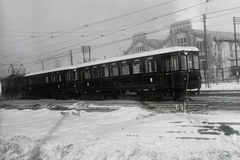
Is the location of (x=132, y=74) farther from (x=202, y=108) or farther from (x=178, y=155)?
(x=178, y=155)

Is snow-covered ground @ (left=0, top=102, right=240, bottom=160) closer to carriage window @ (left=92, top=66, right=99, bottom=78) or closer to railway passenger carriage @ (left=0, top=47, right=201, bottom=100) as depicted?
railway passenger carriage @ (left=0, top=47, right=201, bottom=100)

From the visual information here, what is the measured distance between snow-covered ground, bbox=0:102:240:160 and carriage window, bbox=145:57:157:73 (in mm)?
5984

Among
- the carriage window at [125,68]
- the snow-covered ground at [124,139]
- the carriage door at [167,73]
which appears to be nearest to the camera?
the snow-covered ground at [124,139]

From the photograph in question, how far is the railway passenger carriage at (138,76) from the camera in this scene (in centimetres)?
1523

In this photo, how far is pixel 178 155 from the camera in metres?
5.75

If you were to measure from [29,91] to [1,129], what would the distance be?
2139 cm

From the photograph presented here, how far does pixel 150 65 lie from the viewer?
16281 mm

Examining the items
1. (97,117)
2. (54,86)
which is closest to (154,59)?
(97,117)

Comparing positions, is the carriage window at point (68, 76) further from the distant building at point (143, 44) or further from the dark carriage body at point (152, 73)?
the distant building at point (143, 44)

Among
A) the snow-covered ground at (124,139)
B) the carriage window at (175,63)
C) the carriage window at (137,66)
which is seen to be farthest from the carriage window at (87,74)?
the snow-covered ground at (124,139)

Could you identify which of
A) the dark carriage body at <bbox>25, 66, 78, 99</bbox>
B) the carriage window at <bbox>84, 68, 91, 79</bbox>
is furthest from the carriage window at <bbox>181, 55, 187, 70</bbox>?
the dark carriage body at <bbox>25, 66, 78, 99</bbox>

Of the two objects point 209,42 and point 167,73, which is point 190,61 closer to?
point 167,73

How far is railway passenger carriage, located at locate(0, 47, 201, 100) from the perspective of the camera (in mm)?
A: 15227

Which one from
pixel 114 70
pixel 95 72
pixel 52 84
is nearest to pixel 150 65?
pixel 114 70
